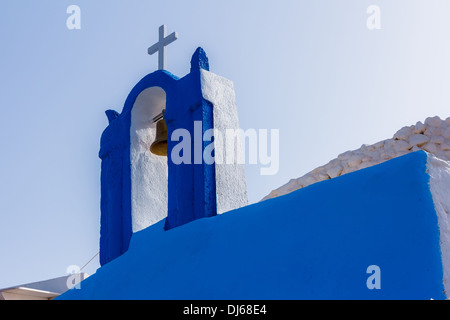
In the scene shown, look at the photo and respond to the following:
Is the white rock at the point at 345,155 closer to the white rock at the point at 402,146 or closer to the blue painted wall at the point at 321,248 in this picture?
the white rock at the point at 402,146

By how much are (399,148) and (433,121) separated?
554 millimetres

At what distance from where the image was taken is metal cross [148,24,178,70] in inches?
210

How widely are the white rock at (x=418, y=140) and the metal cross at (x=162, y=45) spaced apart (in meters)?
3.72

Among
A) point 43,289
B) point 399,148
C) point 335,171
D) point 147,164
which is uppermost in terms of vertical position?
point 399,148

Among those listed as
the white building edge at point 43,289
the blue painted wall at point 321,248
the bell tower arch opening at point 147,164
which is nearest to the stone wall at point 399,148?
the bell tower arch opening at point 147,164

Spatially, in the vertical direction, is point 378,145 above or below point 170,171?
above

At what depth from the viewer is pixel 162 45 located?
5.41 m

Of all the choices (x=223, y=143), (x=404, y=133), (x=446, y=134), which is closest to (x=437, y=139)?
(x=446, y=134)

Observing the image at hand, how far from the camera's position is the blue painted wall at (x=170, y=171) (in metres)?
4.42

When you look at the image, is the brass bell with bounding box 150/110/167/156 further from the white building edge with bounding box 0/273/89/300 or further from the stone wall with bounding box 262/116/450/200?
the stone wall with bounding box 262/116/450/200

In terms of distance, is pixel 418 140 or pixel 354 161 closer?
pixel 418 140

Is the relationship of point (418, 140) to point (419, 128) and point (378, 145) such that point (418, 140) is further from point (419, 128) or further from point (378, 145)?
point (378, 145)
